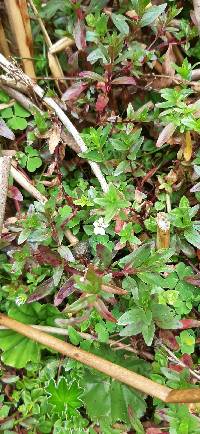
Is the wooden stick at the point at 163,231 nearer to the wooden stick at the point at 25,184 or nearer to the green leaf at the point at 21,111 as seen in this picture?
the wooden stick at the point at 25,184

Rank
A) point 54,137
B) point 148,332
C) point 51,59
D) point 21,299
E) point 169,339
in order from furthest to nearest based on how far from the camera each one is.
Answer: point 51,59, point 54,137, point 21,299, point 169,339, point 148,332

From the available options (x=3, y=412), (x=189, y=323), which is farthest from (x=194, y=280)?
(x=3, y=412)

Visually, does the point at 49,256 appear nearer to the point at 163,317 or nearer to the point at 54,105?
the point at 163,317

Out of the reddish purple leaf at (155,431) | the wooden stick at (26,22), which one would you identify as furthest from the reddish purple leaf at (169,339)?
the wooden stick at (26,22)

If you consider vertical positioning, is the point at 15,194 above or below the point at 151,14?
below

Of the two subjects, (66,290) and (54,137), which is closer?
(66,290)

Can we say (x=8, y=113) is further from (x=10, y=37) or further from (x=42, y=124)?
(x=10, y=37)

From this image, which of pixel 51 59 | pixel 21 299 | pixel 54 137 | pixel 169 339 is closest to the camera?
pixel 169 339

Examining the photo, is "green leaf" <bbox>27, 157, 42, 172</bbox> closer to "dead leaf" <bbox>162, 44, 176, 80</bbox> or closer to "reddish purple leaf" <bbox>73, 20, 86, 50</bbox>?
"reddish purple leaf" <bbox>73, 20, 86, 50</bbox>
